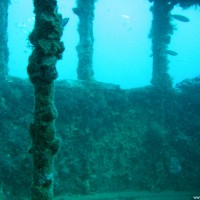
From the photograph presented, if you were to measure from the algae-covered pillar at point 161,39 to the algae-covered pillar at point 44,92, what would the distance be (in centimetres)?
1371

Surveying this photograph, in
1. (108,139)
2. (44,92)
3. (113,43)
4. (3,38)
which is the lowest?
(108,139)

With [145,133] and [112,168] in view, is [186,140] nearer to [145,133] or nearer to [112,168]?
[145,133]

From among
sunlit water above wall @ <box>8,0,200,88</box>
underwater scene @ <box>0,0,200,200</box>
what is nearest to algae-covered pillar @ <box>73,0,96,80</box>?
underwater scene @ <box>0,0,200,200</box>

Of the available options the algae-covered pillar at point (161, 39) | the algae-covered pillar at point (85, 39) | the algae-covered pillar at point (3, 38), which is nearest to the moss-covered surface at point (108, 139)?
the algae-covered pillar at point (161, 39)

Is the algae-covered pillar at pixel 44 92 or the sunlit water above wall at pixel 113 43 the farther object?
the sunlit water above wall at pixel 113 43

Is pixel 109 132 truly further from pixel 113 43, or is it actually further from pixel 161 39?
pixel 113 43

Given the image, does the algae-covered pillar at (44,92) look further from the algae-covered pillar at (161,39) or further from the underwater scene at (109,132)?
the algae-covered pillar at (161,39)

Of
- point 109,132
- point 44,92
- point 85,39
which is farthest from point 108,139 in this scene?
point 44,92

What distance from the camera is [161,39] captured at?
65.4 ft

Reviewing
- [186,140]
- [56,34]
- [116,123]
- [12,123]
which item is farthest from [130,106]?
[56,34]

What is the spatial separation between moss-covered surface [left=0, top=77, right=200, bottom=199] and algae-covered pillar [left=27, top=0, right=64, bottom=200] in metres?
6.26

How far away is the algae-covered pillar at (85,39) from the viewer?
19.0 m

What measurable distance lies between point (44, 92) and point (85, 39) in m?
13.1

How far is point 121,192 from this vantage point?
14.5 m
